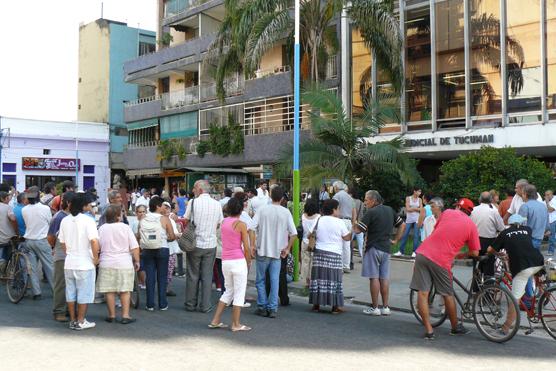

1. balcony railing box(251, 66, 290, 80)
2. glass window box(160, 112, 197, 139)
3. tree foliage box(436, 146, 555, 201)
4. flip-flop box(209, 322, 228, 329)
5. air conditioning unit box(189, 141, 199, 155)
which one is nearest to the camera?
flip-flop box(209, 322, 228, 329)

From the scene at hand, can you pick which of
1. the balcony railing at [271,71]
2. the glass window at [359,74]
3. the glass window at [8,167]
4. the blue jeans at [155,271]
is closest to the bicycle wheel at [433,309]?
the blue jeans at [155,271]

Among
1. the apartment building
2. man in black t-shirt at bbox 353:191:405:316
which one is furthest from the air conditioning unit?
man in black t-shirt at bbox 353:191:405:316

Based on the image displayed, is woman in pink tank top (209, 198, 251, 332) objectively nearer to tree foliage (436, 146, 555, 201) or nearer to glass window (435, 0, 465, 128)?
tree foliage (436, 146, 555, 201)

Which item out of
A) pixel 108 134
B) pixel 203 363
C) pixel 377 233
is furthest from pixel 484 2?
pixel 108 134

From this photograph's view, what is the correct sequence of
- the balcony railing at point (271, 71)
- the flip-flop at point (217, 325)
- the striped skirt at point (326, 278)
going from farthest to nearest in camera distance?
the balcony railing at point (271, 71), the striped skirt at point (326, 278), the flip-flop at point (217, 325)

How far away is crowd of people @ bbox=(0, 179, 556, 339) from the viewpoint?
25.0ft

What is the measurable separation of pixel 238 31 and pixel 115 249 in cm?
1331

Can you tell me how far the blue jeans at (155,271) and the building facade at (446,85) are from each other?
12.9 metres

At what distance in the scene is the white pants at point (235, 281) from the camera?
7830 mm

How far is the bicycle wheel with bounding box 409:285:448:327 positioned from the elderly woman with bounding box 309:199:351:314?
1124 mm

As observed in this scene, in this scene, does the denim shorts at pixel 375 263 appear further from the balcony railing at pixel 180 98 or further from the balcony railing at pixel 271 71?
the balcony railing at pixel 180 98

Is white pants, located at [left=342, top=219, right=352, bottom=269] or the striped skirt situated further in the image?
white pants, located at [left=342, top=219, right=352, bottom=269]

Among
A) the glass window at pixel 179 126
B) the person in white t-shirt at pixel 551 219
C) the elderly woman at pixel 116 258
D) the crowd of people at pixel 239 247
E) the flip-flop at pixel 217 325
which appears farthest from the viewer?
the glass window at pixel 179 126

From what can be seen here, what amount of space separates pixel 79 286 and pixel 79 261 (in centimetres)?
33
